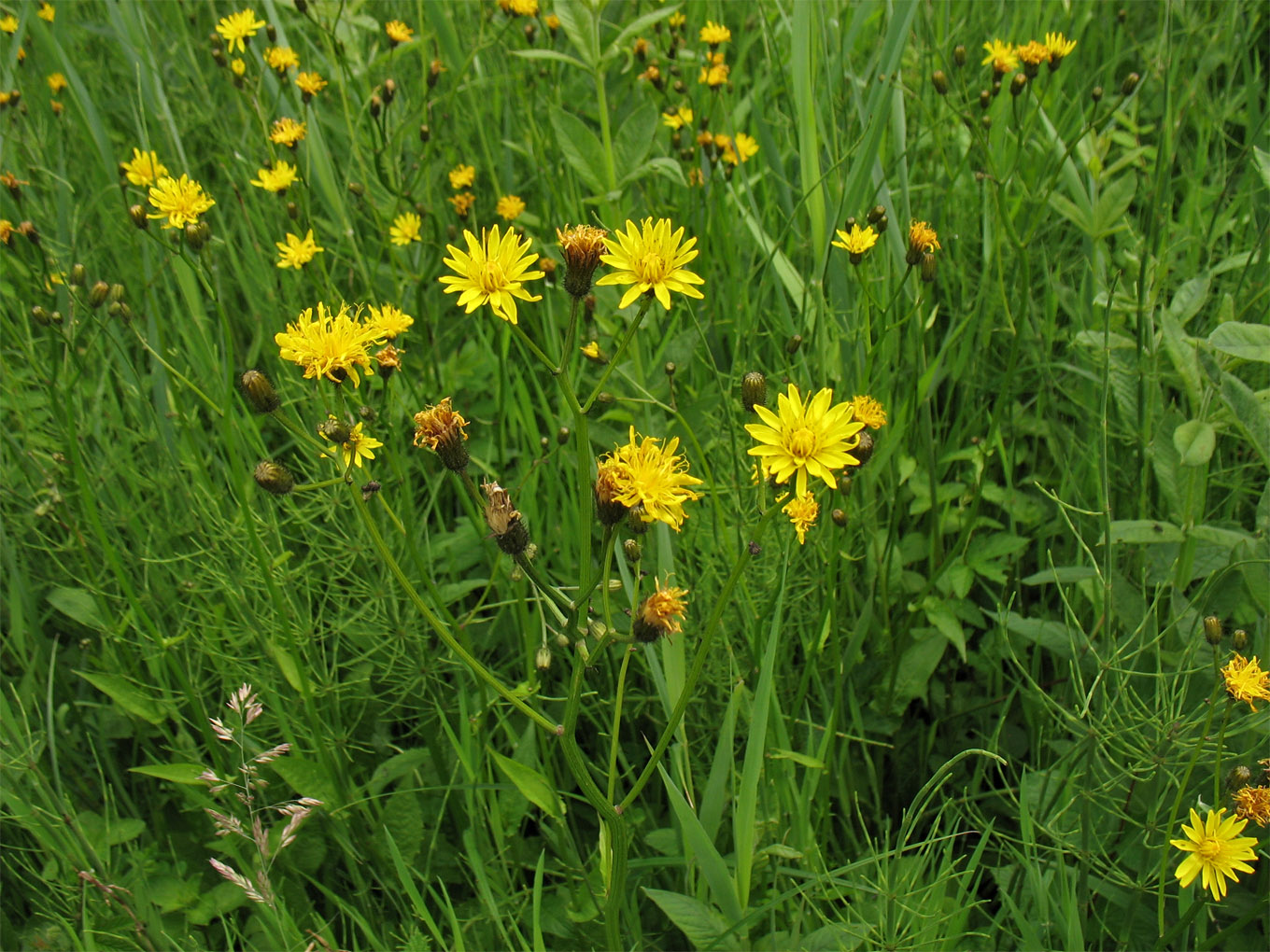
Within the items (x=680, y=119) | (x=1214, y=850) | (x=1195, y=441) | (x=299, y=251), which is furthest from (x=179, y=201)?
(x=1214, y=850)

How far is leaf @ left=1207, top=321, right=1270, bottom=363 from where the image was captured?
167 centimetres

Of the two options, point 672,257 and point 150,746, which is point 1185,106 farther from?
point 150,746

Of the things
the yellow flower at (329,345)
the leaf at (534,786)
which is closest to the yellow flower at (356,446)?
the yellow flower at (329,345)

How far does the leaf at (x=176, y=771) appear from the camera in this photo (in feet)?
5.87

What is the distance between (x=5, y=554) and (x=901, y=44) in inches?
88.0

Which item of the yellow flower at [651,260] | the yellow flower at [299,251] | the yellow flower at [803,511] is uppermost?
the yellow flower at [651,260]

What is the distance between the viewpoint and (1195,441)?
1.73 m

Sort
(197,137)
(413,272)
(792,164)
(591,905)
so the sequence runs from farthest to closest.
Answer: (197,137) < (792,164) < (413,272) < (591,905)

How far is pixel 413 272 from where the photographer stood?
2.81 m

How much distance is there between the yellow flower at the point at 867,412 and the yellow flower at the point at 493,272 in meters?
0.52

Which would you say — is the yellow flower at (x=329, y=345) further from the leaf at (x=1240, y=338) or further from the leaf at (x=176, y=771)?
the leaf at (x=1240, y=338)

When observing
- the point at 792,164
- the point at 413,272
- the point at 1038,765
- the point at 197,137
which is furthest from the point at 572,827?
the point at 197,137

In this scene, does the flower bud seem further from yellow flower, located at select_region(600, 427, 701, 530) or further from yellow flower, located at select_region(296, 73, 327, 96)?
yellow flower, located at select_region(296, 73, 327, 96)

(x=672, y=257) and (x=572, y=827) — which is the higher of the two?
(x=672, y=257)
